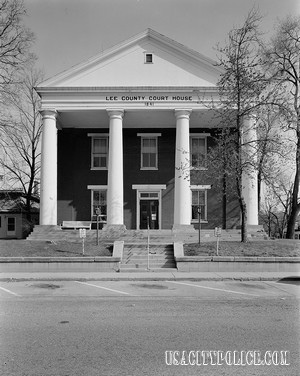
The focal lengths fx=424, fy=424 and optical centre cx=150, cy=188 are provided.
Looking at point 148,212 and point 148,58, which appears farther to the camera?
point 148,212

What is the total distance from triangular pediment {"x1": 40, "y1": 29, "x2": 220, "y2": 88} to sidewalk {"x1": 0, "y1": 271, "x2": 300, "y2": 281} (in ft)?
50.7

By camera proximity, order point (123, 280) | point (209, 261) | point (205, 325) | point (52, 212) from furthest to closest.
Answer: point (52, 212) < point (209, 261) < point (123, 280) < point (205, 325)

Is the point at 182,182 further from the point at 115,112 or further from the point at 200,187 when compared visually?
the point at 115,112

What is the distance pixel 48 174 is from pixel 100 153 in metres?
5.53

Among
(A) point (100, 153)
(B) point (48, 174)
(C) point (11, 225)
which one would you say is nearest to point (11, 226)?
(C) point (11, 225)

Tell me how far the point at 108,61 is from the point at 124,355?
2636cm

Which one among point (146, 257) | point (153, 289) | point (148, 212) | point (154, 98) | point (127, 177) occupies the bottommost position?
point (153, 289)

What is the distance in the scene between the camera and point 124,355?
562cm

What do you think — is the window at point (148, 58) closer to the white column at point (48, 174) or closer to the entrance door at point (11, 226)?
the white column at point (48, 174)

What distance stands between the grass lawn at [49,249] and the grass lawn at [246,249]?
165 inches

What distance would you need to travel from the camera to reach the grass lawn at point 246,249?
19391 mm

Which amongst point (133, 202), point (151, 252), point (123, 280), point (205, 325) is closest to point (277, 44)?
point (133, 202)

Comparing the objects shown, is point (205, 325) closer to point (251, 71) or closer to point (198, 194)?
point (251, 71)

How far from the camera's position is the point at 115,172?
28078 millimetres
